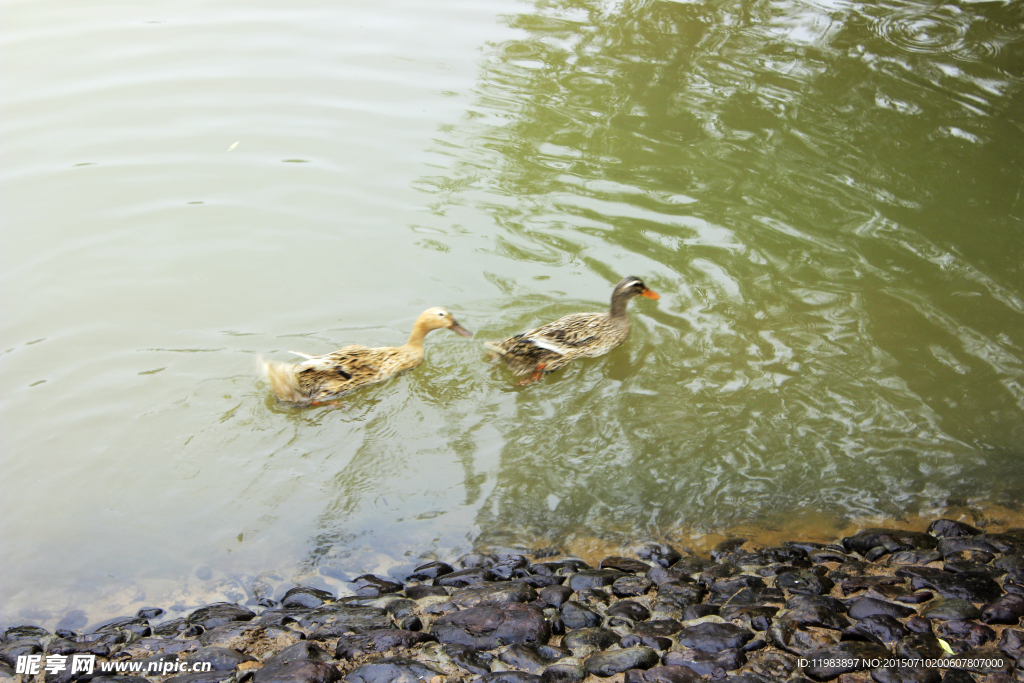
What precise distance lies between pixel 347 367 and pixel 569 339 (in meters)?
2.21

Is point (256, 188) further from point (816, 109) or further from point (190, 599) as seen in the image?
point (816, 109)

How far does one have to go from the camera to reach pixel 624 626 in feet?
16.2

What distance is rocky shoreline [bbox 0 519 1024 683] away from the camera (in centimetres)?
436

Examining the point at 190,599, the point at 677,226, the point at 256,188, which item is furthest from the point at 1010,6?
the point at 190,599

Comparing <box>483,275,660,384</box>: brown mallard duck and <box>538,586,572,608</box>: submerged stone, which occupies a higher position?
<box>483,275,660,384</box>: brown mallard duck

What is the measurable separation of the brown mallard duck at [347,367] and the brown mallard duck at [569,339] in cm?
63

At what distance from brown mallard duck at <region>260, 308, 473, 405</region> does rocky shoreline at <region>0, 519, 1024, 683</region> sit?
2.12m

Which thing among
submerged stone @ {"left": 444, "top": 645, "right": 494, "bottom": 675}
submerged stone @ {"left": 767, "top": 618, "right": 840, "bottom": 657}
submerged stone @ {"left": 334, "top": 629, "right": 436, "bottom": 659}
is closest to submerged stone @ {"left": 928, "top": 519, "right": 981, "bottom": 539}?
submerged stone @ {"left": 767, "top": 618, "right": 840, "bottom": 657}

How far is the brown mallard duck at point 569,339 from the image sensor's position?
24.4ft

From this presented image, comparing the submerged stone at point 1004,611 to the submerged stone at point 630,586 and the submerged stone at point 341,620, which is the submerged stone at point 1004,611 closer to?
the submerged stone at point 630,586

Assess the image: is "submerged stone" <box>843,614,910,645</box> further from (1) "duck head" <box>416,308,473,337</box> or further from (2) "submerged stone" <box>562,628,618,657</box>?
(1) "duck head" <box>416,308,473,337</box>

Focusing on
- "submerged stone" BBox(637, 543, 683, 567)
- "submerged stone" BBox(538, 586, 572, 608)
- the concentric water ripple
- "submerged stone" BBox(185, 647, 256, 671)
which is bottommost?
"submerged stone" BBox(637, 543, 683, 567)

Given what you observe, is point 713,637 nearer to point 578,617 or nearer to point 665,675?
point 665,675

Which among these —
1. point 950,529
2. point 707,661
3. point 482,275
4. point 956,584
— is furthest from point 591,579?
point 482,275
